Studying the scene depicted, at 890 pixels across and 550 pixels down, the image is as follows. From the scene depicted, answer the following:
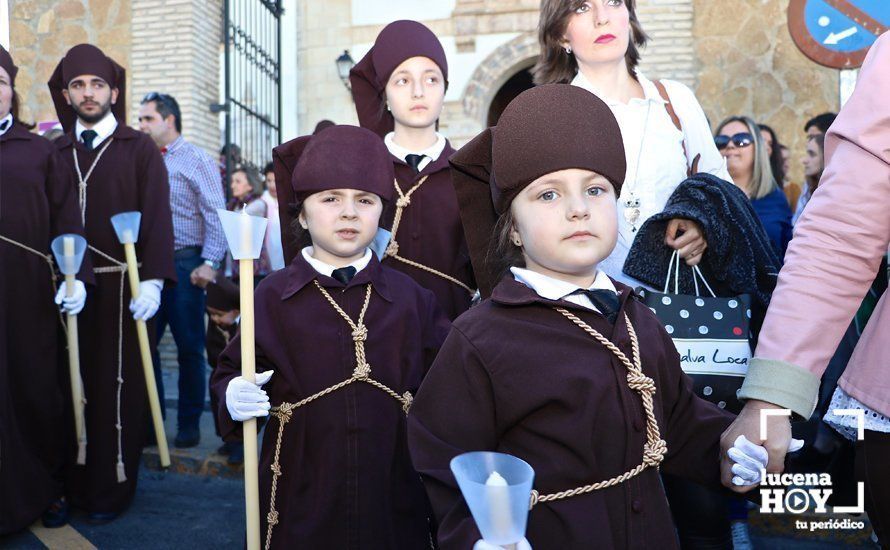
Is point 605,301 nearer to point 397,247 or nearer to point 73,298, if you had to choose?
point 397,247

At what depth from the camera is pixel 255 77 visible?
980 cm

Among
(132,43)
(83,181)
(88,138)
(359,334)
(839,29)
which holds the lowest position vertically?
(359,334)

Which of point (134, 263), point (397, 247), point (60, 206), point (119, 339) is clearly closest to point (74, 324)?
point (119, 339)

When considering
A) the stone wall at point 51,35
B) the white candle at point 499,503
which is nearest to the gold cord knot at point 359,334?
the white candle at point 499,503

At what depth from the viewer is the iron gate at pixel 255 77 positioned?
30.1 ft

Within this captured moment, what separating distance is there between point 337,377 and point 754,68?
8.22m

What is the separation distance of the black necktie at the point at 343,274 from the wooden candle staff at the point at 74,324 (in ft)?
6.36

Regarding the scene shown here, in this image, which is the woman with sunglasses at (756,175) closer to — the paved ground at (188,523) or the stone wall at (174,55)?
the paved ground at (188,523)

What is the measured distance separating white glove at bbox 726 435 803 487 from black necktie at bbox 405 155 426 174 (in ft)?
6.16

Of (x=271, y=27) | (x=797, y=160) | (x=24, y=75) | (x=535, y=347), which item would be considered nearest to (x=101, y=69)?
(x=535, y=347)

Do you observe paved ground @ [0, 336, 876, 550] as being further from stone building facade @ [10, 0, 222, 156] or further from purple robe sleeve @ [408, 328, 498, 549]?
stone building facade @ [10, 0, 222, 156]

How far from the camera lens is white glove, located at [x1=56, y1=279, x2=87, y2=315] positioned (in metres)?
4.09

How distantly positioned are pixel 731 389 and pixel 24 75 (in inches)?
355

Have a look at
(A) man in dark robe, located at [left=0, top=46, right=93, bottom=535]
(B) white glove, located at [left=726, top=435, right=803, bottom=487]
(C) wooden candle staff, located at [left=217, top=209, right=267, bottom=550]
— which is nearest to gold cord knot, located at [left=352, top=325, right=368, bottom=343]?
(C) wooden candle staff, located at [left=217, top=209, right=267, bottom=550]
